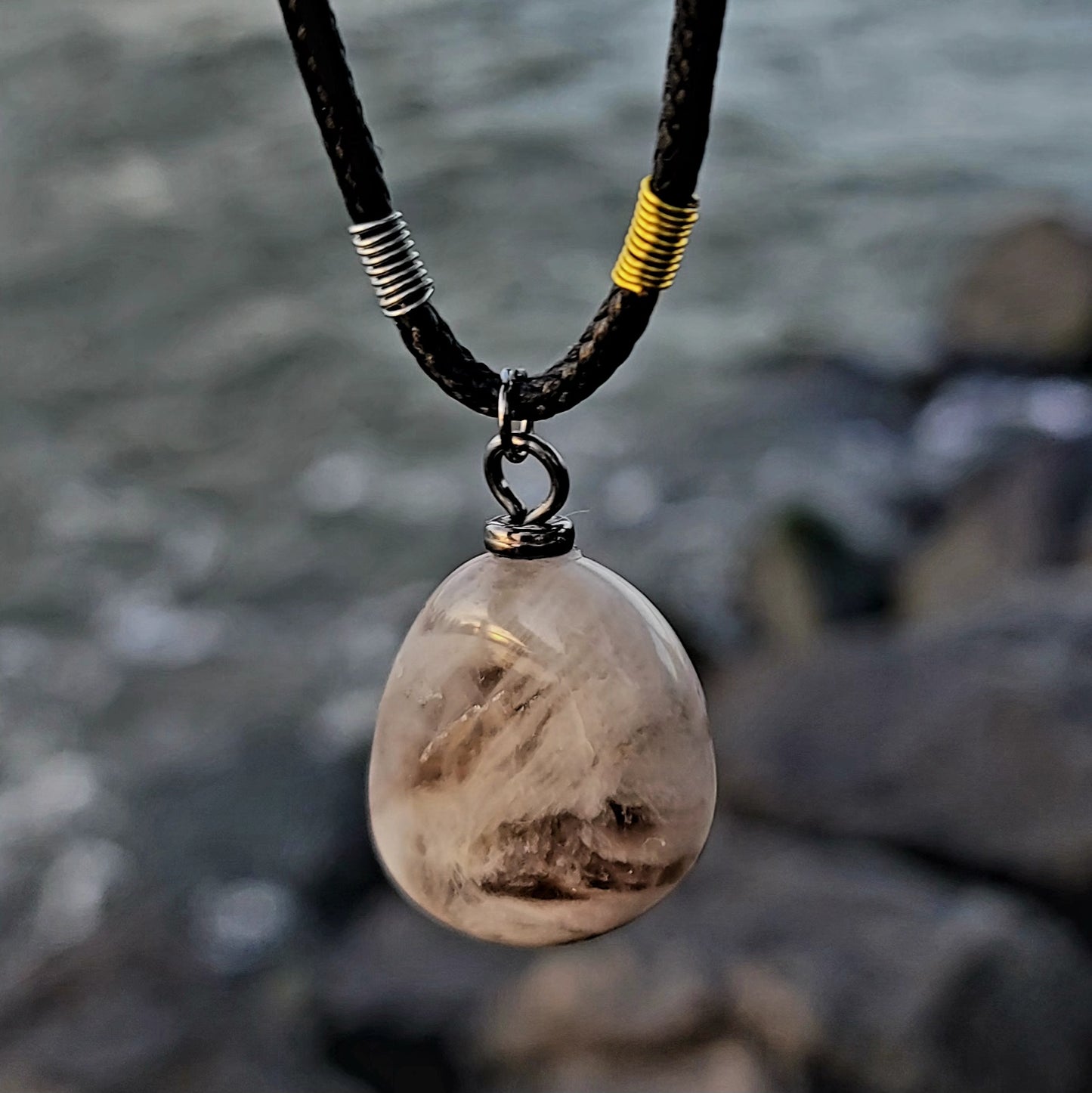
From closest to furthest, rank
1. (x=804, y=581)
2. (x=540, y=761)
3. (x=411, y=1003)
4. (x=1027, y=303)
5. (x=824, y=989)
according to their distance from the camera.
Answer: (x=540, y=761) → (x=824, y=989) → (x=411, y=1003) → (x=804, y=581) → (x=1027, y=303)

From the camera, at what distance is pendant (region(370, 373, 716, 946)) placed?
861mm

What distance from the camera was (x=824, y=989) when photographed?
1753mm

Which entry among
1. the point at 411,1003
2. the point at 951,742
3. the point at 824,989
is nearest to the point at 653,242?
the point at 824,989

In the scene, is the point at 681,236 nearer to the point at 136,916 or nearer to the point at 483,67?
the point at 136,916

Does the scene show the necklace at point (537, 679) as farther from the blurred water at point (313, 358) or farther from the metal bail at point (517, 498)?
the blurred water at point (313, 358)

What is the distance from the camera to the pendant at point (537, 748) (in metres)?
0.86

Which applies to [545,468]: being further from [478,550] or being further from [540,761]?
[478,550]

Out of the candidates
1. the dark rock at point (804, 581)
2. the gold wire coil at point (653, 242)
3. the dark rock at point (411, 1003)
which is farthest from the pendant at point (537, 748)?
the dark rock at point (804, 581)

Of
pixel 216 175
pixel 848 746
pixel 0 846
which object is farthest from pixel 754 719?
pixel 216 175

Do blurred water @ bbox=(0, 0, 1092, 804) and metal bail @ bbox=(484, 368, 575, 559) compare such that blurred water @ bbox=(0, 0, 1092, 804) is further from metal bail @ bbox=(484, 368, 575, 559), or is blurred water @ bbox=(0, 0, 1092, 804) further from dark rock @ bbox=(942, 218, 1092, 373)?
metal bail @ bbox=(484, 368, 575, 559)

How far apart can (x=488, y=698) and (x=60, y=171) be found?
2528 mm

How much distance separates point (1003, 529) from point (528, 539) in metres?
2.24

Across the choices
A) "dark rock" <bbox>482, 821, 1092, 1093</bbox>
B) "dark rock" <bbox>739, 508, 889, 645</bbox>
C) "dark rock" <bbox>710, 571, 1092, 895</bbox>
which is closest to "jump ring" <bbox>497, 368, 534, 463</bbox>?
"dark rock" <bbox>482, 821, 1092, 1093</bbox>

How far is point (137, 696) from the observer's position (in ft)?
9.04
